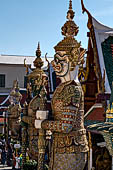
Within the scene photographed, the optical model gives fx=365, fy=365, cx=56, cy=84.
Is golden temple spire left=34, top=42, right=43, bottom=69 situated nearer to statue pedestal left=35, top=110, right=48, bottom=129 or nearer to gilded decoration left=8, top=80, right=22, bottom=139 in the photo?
statue pedestal left=35, top=110, right=48, bottom=129

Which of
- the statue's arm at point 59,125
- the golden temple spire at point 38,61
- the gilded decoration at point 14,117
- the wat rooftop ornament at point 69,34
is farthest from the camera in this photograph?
the gilded decoration at point 14,117

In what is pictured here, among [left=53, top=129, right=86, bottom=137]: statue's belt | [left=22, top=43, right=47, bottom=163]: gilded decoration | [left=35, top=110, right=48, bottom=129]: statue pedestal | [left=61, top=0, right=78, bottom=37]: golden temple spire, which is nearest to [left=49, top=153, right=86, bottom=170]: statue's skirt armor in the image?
[left=53, top=129, right=86, bottom=137]: statue's belt

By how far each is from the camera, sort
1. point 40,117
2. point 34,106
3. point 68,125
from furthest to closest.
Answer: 1. point 34,106
2. point 40,117
3. point 68,125

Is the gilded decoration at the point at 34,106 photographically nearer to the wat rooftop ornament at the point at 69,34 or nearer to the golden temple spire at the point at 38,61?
the golden temple spire at the point at 38,61

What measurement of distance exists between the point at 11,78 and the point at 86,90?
13.6 m

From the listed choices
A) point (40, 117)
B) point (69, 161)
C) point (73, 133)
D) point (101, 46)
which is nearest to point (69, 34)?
point (40, 117)

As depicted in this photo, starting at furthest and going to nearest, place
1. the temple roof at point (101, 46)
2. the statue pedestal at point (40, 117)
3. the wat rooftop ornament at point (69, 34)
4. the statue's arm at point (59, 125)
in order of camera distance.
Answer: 1. the temple roof at point (101, 46)
2. the wat rooftop ornament at point (69, 34)
3. the statue pedestal at point (40, 117)
4. the statue's arm at point (59, 125)

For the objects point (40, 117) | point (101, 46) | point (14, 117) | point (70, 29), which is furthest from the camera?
point (101, 46)

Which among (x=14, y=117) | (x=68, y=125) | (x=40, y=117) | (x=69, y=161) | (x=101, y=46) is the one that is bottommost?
(x=69, y=161)

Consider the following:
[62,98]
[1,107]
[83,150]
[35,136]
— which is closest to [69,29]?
[62,98]

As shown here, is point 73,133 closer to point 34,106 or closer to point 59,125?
point 59,125

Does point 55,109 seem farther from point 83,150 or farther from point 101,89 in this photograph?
point 101,89

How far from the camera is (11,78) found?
23656mm

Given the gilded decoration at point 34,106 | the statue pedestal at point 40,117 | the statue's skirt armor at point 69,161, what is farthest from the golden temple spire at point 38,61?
the statue's skirt armor at point 69,161
